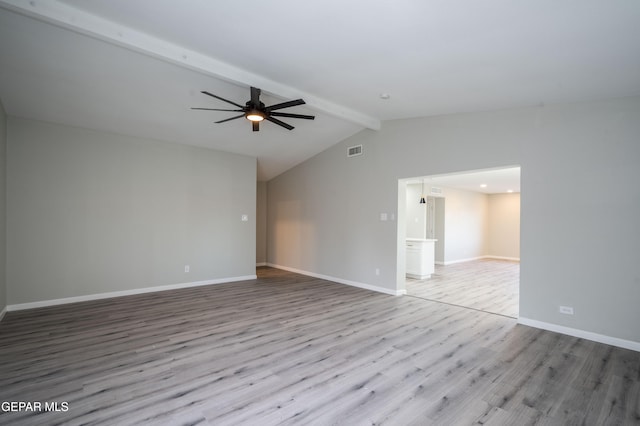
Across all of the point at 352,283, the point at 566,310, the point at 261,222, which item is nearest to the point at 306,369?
the point at 566,310

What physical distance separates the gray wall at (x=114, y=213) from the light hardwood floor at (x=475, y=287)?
13.8 ft

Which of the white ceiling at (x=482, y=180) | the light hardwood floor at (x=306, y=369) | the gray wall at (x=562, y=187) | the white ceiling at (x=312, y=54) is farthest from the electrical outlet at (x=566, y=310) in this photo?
the white ceiling at (x=482, y=180)

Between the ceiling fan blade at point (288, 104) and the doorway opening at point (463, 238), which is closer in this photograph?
the ceiling fan blade at point (288, 104)

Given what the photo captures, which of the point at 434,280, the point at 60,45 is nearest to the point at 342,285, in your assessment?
the point at 434,280

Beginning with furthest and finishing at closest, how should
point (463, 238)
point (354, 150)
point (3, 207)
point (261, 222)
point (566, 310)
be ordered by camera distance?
point (463, 238) → point (261, 222) → point (354, 150) → point (3, 207) → point (566, 310)

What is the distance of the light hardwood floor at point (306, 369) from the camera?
223 centimetres

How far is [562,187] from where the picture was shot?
153 inches

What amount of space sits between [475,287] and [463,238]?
450 centimetres

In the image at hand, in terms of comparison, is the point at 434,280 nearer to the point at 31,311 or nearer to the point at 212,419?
the point at 212,419

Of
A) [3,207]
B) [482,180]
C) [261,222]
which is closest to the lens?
[3,207]

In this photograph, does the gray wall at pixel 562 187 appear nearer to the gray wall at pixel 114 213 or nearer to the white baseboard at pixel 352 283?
the white baseboard at pixel 352 283

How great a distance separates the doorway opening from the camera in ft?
19.0

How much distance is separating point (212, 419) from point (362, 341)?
6.21ft

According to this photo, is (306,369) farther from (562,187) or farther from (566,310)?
(562,187)
